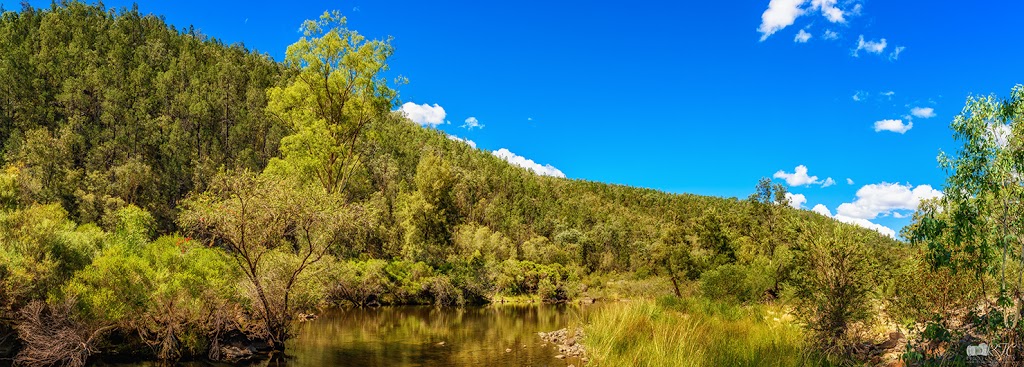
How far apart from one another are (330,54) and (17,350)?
70.0 ft

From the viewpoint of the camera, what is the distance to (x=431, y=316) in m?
39.5

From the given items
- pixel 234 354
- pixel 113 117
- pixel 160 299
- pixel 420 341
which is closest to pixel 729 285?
pixel 420 341

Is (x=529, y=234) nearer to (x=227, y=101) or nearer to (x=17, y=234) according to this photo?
(x=227, y=101)

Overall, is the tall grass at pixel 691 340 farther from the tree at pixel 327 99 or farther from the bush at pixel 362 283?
the bush at pixel 362 283

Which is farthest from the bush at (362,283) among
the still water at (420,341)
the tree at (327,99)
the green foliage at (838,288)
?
the green foliage at (838,288)

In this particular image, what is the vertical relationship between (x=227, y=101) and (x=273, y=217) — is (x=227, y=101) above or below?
above

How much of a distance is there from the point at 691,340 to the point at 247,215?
14744 millimetres

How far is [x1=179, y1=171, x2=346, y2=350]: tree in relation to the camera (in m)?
18.4

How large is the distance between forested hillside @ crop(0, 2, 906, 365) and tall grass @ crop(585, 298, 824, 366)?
250 centimetres

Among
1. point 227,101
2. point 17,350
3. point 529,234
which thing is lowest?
point 17,350

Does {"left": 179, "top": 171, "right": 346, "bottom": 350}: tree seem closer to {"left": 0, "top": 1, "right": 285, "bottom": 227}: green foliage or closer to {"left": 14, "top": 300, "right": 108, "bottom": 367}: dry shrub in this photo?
{"left": 14, "top": 300, "right": 108, "bottom": 367}: dry shrub

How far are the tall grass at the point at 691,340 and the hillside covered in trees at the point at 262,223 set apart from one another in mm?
1566

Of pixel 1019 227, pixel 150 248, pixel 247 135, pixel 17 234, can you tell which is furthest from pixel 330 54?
pixel 247 135

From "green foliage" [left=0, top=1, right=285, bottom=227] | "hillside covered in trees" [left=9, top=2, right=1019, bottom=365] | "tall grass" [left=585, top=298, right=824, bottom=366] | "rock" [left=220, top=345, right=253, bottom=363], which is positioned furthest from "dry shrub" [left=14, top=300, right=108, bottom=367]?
"green foliage" [left=0, top=1, right=285, bottom=227]
